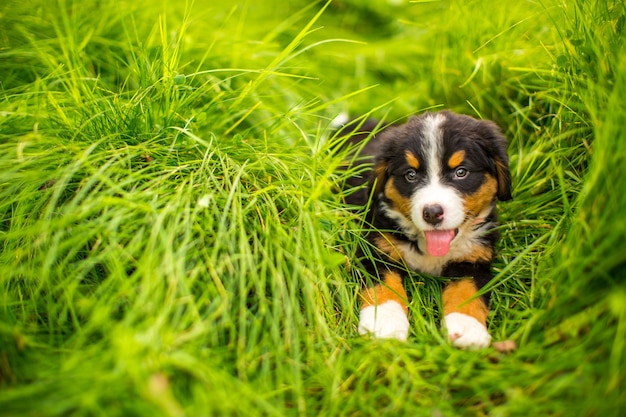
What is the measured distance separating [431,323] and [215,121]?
1757 mm

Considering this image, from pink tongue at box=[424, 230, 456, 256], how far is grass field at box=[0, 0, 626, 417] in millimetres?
243

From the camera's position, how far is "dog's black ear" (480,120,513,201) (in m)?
2.95

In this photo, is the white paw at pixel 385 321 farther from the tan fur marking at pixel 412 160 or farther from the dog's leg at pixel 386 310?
the tan fur marking at pixel 412 160

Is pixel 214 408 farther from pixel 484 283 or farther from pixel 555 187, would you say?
pixel 555 187

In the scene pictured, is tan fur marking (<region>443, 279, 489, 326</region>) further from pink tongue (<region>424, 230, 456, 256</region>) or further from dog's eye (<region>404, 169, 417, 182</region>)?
dog's eye (<region>404, 169, 417, 182</region>)

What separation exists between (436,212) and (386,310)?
1.83 feet

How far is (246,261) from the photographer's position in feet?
8.04

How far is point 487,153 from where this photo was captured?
9.75 ft

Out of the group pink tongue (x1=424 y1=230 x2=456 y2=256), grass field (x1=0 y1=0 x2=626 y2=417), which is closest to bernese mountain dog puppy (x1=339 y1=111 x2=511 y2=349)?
pink tongue (x1=424 y1=230 x2=456 y2=256)

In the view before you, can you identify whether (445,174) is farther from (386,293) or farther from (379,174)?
(386,293)

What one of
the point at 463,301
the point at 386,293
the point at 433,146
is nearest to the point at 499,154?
the point at 433,146

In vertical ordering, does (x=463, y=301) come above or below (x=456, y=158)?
below

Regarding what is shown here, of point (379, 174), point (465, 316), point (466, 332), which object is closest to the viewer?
point (466, 332)

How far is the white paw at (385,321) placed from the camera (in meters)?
2.60
